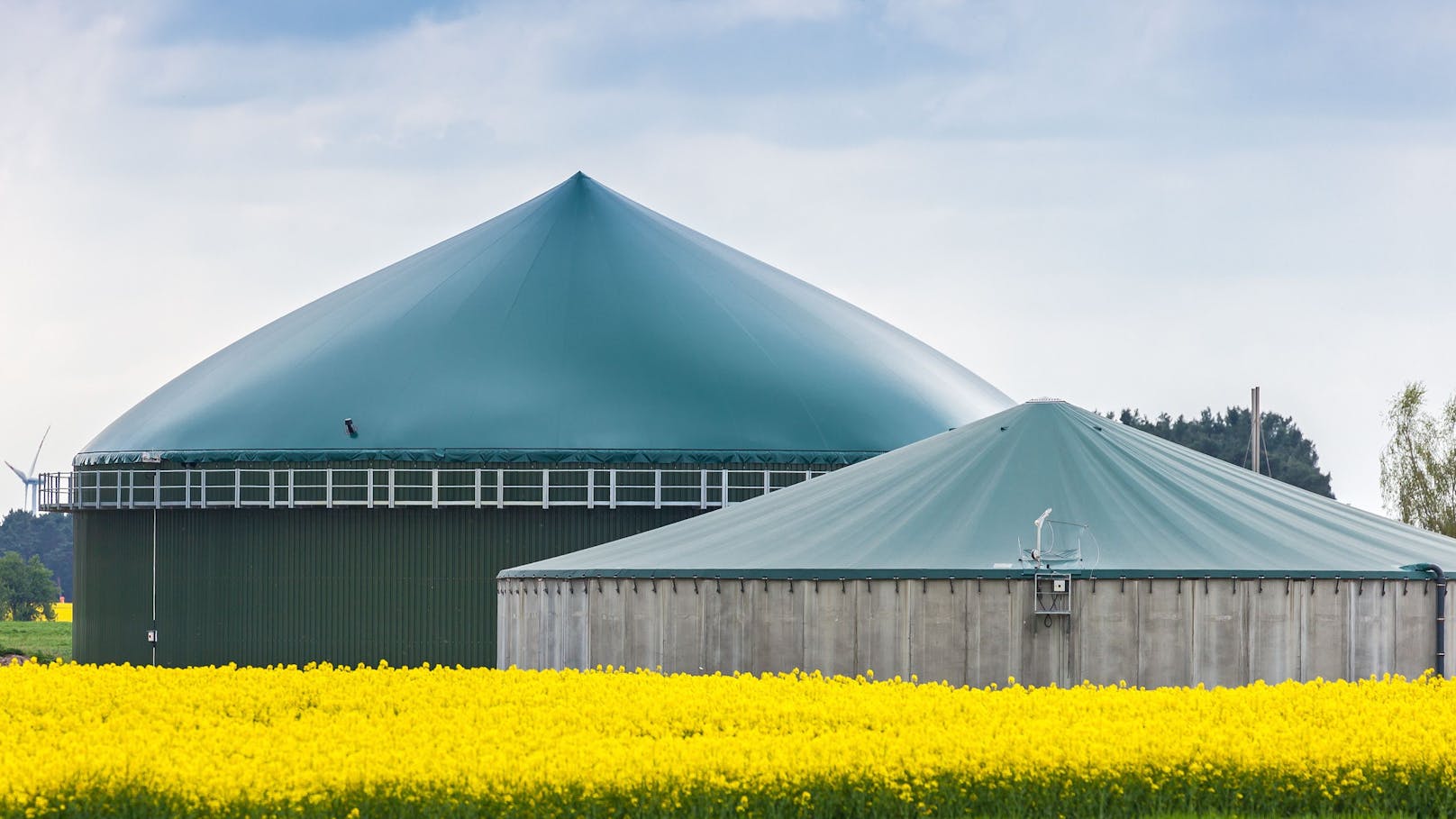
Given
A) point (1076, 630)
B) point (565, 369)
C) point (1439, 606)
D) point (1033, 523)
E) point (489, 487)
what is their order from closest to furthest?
1. point (1076, 630)
2. point (1439, 606)
3. point (1033, 523)
4. point (489, 487)
5. point (565, 369)

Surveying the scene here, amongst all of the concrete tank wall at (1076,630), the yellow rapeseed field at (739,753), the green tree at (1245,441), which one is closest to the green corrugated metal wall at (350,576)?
the concrete tank wall at (1076,630)

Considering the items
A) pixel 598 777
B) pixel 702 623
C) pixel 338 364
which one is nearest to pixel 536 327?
pixel 338 364

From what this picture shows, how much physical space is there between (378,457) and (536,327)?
5882mm

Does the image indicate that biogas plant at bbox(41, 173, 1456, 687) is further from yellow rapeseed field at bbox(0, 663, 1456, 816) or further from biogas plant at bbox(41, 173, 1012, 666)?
yellow rapeseed field at bbox(0, 663, 1456, 816)

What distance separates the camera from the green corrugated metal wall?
48.6 meters

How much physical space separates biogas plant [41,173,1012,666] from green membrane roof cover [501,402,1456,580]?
12998 mm

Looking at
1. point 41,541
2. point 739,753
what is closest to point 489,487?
point 739,753

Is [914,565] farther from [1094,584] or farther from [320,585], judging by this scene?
[320,585]

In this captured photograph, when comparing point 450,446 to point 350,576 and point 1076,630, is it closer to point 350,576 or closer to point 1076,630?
point 350,576

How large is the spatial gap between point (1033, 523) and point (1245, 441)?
91.2m

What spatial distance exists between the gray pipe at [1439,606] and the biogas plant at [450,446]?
841 inches

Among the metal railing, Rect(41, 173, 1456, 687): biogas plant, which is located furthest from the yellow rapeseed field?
the metal railing

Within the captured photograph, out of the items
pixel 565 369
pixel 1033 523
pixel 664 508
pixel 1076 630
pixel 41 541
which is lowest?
pixel 41 541

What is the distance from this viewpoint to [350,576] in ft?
161
